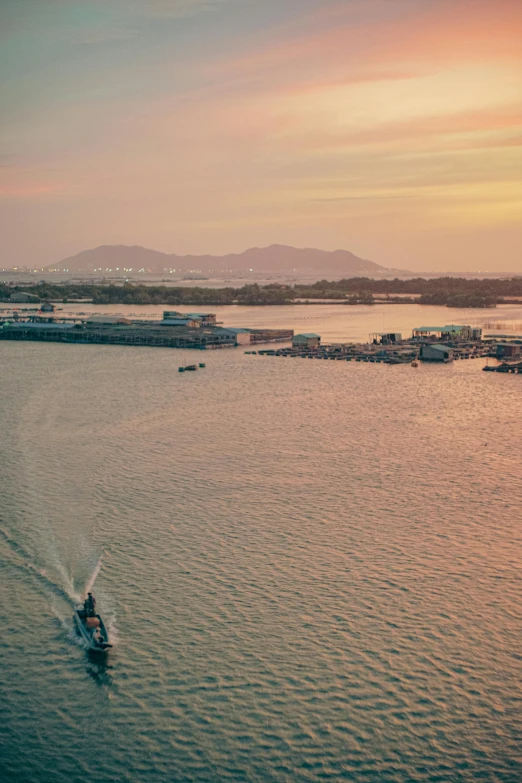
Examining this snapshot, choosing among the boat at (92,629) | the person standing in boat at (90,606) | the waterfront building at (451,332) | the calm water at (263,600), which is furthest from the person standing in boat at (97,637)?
the waterfront building at (451,332)

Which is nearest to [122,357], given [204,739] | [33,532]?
[33,532]

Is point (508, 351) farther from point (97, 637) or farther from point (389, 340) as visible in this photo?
point (97, 637)

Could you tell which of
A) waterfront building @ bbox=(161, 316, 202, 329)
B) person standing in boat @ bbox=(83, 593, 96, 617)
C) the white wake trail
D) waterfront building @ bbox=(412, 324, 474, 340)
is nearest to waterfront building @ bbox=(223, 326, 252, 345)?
waterfront building @ bbox=(161, 316, 202, 329)

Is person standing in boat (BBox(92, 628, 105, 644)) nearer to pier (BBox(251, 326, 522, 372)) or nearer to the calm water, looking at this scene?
the calm water

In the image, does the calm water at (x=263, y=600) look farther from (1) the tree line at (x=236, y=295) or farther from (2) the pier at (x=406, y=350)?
(1) the tree line at (x=236, y=295)

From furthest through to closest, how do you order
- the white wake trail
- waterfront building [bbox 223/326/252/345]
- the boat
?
waterfront building [bbox 223/326/252/345] < the white wake trail < the boat

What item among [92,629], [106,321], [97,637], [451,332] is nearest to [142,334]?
[106,321]
